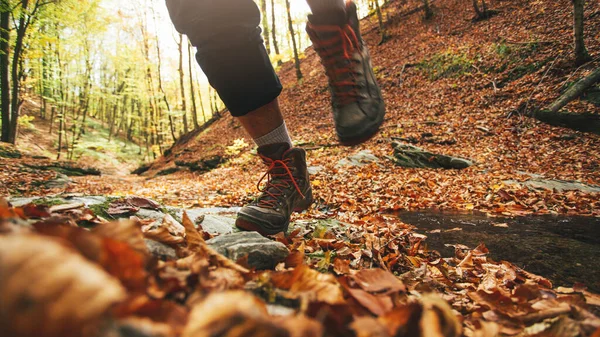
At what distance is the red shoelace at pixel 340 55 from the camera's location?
190cm

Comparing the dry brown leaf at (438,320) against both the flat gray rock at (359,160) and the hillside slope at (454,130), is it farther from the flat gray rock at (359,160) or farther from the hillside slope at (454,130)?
Answer: the flat gray rock at (359,160)

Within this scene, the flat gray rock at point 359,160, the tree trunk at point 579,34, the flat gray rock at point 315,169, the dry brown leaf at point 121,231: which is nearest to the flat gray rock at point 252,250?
the dry brown leaf at point 121,231

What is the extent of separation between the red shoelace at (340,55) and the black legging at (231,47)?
42 centimetres

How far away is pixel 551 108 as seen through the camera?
7.05m

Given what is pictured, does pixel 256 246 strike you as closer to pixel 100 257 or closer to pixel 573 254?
pixel 100 257

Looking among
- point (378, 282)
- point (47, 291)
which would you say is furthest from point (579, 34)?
point (47, 291)

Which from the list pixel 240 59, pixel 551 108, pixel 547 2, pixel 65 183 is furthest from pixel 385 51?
pixel 240 59

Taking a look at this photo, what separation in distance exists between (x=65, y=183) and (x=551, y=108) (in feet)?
40.0

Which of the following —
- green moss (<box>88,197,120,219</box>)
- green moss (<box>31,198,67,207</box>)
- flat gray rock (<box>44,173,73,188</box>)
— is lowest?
green moss (<box>88,197,120,219</box>)

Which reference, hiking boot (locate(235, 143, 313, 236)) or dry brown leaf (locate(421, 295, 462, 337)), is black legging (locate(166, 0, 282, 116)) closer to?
hiking boot (locate(235, 143, 313, 236))

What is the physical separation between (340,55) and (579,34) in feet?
29.1

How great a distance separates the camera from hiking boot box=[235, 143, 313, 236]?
1.75m

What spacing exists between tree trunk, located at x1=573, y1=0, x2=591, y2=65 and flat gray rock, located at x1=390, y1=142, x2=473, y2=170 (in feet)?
14.9

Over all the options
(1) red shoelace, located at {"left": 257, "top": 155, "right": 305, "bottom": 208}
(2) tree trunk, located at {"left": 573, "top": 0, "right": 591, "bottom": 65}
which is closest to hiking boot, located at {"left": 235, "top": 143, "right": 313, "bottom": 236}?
(1) red shoelace, located at {"left": 257, "top": 155, "right": 305, "bottom": 208}
